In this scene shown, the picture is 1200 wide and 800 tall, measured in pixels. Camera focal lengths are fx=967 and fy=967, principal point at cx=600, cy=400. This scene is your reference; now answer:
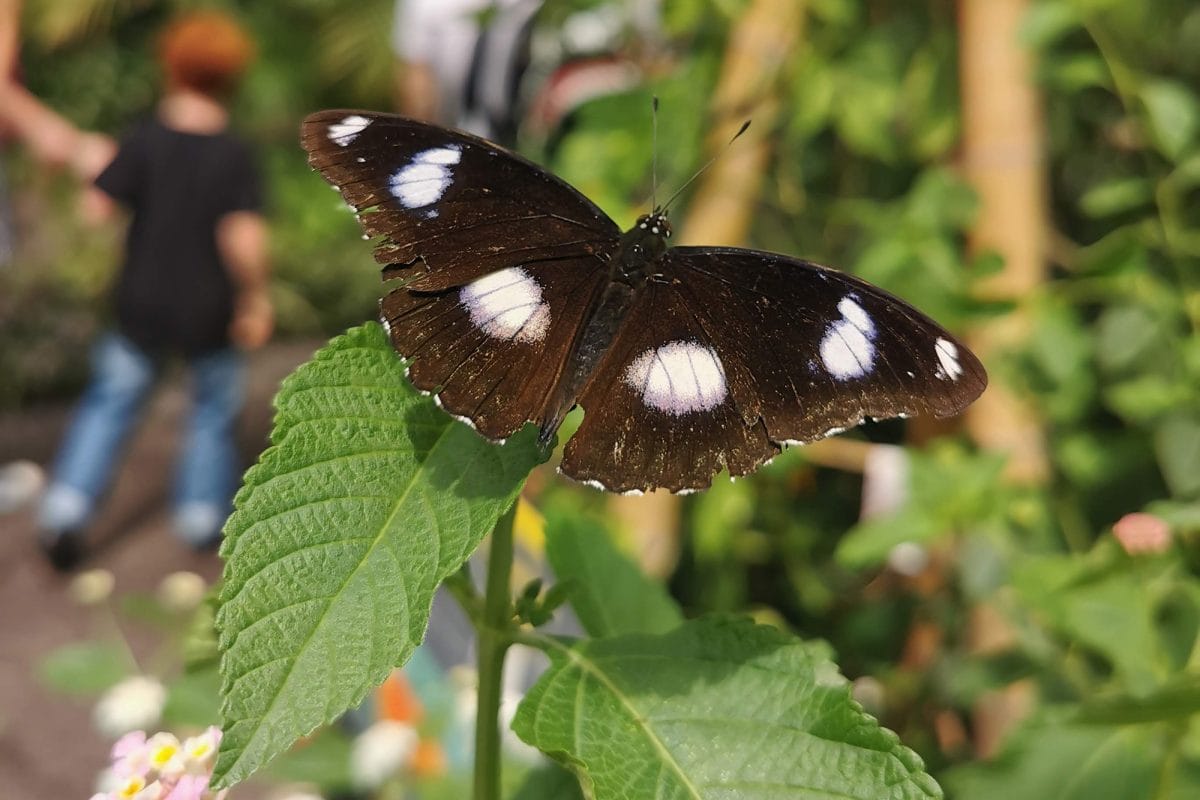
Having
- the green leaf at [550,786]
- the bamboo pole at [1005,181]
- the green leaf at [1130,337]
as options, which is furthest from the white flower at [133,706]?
the green leaf at [1130,337]

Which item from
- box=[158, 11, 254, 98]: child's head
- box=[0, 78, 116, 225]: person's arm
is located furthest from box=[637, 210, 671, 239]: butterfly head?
box=[158, 11, 254, 98]: child's head

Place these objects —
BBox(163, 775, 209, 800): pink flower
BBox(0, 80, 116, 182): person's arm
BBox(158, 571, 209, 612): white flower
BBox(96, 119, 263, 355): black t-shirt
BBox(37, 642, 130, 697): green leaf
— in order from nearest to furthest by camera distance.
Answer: BBox(163, 775, 209, 800): pink flower, BBox(37, 642, 130, 697): green leaf, BBox(158, 571, 209, 612): white flower, BBox(0, 80, 116, 182): person's arm, BBox(96, 119, 263, 355): black t-shirt

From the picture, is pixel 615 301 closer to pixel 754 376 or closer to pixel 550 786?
pixel 754 376

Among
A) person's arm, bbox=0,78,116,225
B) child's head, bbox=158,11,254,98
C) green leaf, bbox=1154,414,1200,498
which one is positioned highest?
child's head, bbox=158,11,254,98

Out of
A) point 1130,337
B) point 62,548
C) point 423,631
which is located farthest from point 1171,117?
point 62,548

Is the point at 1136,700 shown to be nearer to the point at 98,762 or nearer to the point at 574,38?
the point at 574,38

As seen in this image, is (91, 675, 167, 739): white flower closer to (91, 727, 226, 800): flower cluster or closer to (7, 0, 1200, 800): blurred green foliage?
(91, 727, 226, 800): flower cluster
